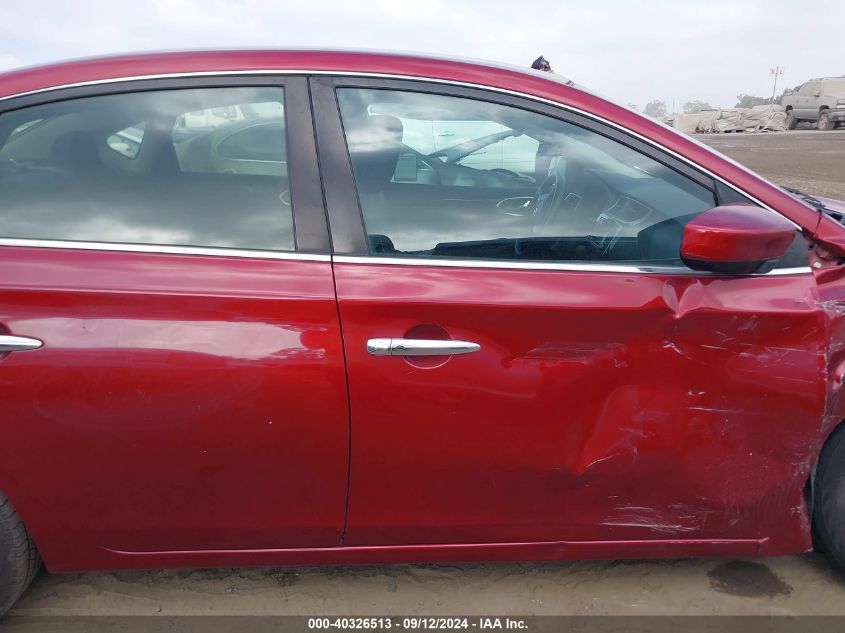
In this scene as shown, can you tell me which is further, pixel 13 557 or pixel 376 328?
pixel 13 557

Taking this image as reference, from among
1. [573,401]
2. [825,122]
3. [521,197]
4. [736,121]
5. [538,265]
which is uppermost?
[736,121]

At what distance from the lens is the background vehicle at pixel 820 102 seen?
27875 mm

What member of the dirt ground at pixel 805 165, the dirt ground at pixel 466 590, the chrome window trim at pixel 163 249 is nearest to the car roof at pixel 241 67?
the chrome window trim at pixel 163 249

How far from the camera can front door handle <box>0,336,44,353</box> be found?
1697 mm

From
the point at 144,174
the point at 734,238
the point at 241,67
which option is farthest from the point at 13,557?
the point at 734,238

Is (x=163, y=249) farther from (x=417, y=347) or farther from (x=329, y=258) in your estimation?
(x=417, y=347)

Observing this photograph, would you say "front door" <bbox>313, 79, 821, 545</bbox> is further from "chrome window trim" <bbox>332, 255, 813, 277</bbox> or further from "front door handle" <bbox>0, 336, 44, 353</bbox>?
"front door handle" <bbox>0, 336, 44, 353</bbox>

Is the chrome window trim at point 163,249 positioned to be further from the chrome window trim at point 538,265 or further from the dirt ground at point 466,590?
the dirt ground at point 466,590

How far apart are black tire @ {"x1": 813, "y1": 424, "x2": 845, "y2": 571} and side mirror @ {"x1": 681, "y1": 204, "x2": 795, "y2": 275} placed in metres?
0.68

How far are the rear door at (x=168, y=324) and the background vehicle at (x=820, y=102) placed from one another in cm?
3252

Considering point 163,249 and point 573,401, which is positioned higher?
point 163,249

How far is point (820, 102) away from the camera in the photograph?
93.7ft

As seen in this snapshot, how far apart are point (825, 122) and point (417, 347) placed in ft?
109

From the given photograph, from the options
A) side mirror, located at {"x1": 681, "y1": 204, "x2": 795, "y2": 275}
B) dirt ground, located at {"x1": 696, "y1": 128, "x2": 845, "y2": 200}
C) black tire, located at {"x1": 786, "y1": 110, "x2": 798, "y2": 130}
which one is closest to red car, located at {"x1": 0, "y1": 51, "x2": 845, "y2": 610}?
side mirror, located at {"x1": 681, "y1": 204, "x2": 795, "y2": 275}
